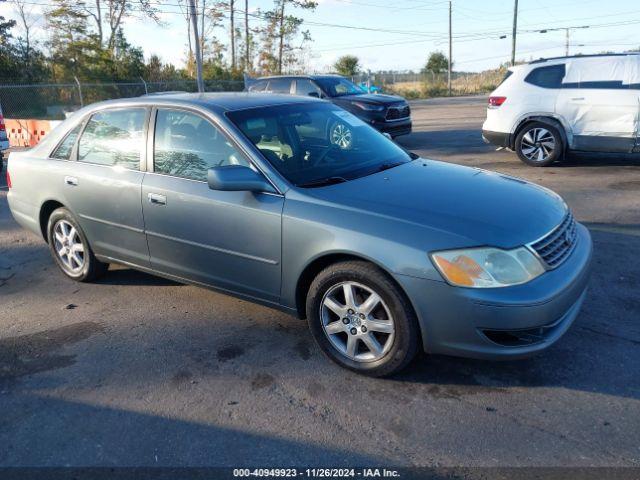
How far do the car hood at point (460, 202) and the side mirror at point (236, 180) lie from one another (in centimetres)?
33

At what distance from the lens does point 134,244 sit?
4320 mm

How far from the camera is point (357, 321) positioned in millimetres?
3246

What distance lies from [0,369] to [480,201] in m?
3.27

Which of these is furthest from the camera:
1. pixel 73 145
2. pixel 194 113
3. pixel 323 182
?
pixel 73 145

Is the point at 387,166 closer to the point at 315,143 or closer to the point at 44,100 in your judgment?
the point at 315,143

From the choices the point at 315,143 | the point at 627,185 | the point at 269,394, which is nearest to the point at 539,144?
the point at 627,185

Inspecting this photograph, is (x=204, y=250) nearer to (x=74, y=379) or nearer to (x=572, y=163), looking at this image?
(x=74, y=379)

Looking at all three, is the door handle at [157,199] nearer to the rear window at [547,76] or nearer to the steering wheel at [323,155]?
the steering wheel at [323,155]

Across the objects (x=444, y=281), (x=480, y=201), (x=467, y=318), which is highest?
(x=480, y=201)

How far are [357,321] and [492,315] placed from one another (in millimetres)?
793

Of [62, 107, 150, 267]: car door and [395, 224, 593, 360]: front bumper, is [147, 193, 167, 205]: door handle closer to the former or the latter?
[62, 107, 150, 267]: car door

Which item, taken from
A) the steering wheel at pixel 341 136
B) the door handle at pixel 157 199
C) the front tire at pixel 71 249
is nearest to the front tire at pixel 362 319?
the steering wheel at pixel 341 136

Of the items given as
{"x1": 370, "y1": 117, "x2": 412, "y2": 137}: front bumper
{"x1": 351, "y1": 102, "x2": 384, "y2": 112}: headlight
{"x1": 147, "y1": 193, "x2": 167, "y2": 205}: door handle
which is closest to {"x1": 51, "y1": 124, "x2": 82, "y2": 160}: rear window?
{"x1": 147, "y1": 193, "x2": 167, "y2": 205}: door handle

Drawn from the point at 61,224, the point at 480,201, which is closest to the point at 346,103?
the point at 61,224
